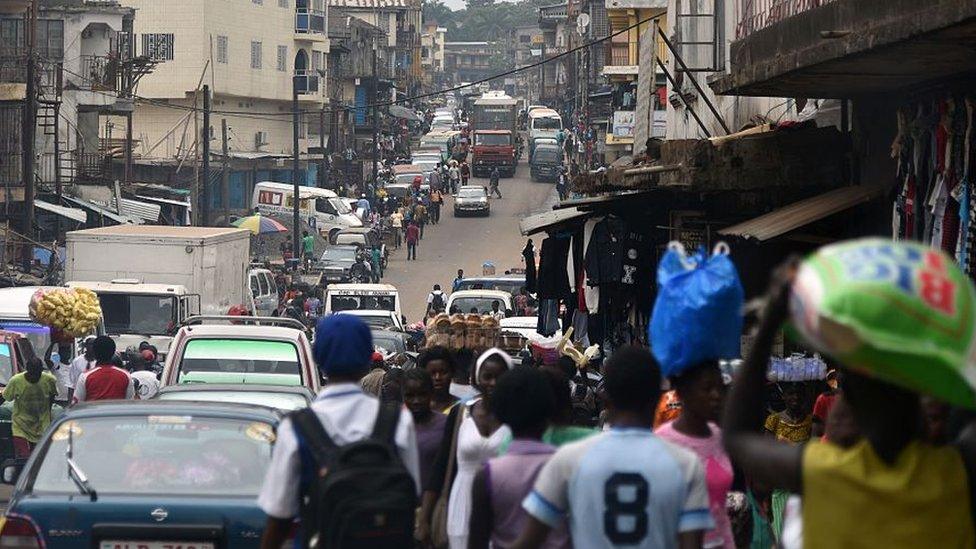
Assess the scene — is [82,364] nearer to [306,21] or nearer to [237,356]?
[237,356]

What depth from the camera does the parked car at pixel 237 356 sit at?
1443 cm

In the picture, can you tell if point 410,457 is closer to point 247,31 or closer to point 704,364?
point 704,364

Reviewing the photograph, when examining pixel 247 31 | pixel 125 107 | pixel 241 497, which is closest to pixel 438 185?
pixel 247 31

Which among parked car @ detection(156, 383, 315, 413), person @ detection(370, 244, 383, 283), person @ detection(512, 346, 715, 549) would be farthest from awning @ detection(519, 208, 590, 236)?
person @ detection(370, 244, 383, 283)

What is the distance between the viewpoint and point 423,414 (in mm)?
8555

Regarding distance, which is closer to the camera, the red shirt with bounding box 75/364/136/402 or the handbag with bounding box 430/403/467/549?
the handbag with bounding box 430/403/467/549

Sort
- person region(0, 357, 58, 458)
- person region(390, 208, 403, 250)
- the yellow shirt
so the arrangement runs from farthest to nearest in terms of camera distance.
→ person region(390, 208, 403, 250) → person region(0, 357, 58, 458) → the yellow shirt

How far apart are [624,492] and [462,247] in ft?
180

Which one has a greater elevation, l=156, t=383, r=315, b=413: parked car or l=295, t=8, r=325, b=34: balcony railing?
l=295, t=8, r=325, b=34: balcony railing

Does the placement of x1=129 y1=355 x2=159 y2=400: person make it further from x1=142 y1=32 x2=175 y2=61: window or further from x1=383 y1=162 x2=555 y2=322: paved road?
x1=142 y1=32 x2=175 y2=61: window

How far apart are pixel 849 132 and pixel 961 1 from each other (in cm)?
613

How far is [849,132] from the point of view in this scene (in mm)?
A: 13500

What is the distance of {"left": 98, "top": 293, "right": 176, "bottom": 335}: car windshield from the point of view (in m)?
24.9

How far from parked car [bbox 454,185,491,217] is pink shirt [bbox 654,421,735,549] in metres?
63.3
